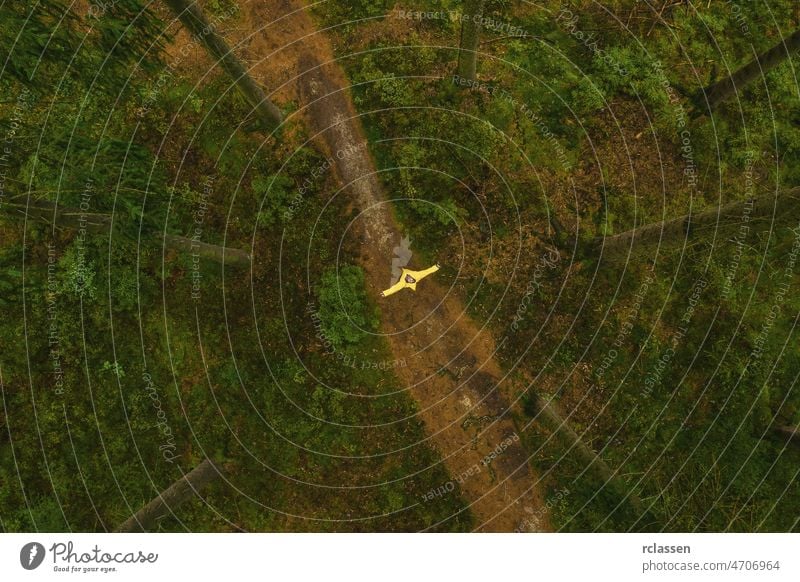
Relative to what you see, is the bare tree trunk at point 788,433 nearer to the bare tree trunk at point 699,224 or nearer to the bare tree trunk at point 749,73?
the bare tree trunk at point 699,224

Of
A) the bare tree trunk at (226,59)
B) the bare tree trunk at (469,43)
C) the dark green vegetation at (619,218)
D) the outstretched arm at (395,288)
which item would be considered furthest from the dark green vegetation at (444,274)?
the outstretched arm at (395,288)

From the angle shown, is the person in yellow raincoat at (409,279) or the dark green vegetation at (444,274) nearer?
the dark green vegetation at (444,274)

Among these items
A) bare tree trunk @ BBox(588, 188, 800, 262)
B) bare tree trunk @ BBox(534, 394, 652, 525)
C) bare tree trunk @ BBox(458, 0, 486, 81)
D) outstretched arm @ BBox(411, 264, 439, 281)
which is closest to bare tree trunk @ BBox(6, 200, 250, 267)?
outstretched arm @ BBox(411, 264, 439, 281)

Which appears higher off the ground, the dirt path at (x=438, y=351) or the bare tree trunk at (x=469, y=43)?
the bare tree trunk at (x=469, y=43)

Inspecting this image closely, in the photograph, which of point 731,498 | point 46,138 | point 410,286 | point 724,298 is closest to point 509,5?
point 410,286

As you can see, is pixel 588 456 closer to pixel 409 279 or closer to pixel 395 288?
pixel 409 279

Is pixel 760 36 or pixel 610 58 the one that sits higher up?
pixel 760 36
